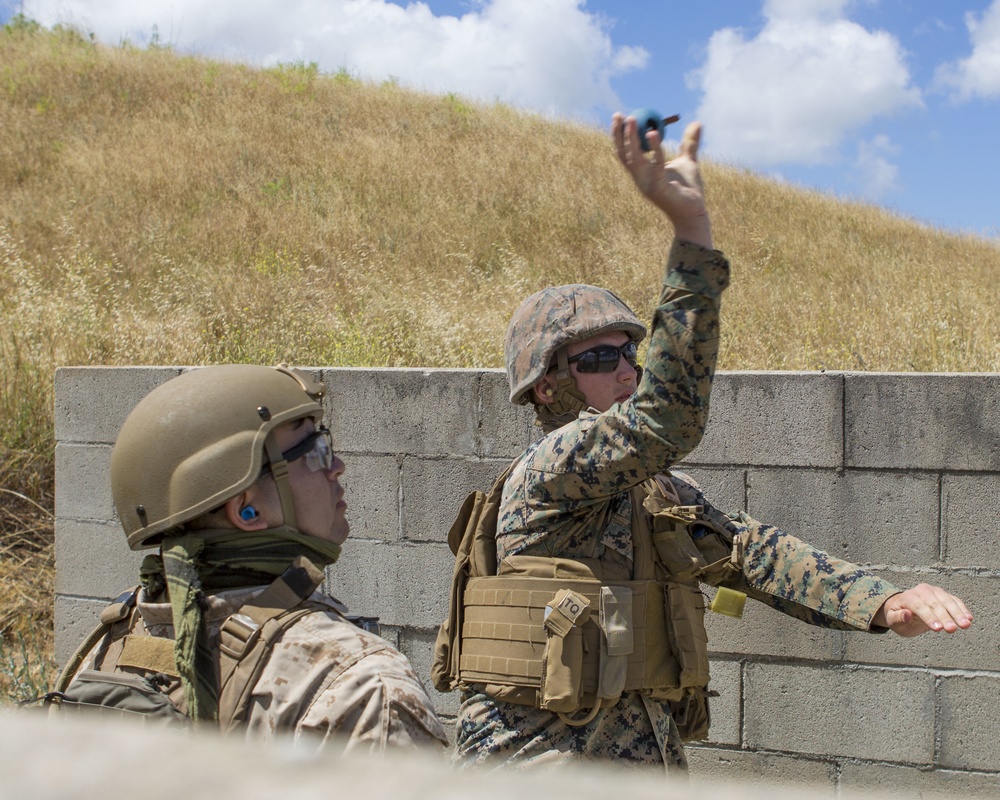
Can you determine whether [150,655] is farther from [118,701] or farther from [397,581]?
[397,581]

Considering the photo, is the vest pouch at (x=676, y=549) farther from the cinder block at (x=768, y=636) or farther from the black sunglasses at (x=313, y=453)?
the cinder block at (x=768, y=636)

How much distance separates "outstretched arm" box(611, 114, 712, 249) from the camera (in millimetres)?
2002

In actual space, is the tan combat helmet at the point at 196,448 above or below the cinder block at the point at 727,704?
above

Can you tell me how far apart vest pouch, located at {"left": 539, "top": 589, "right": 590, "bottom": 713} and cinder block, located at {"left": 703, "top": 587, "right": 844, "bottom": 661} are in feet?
5.06

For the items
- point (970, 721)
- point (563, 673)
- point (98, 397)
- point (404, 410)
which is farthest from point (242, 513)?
point (98, 397)

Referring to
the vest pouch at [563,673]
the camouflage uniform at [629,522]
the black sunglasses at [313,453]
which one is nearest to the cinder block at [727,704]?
the camouflage uniform at [629,522]

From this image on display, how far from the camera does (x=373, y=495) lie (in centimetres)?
440

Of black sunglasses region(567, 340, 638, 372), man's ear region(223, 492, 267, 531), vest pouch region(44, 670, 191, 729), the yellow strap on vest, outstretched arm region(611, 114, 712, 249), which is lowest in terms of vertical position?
vest pouch region(44, 670, 191, 729)

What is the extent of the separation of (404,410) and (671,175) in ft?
8.12

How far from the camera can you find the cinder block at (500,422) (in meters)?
4.15

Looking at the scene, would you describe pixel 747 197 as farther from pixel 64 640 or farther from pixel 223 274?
pixel 64 640

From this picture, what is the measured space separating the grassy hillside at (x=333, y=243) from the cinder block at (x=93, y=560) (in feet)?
3.29

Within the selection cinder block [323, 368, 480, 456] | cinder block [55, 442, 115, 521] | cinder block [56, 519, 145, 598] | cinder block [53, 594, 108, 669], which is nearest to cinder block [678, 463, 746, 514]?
cinder block [323, 368, 480, 456]

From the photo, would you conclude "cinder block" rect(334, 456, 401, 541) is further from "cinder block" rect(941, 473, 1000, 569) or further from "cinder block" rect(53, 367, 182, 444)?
"cinder block" rect(941, 473, 1000, 569)
